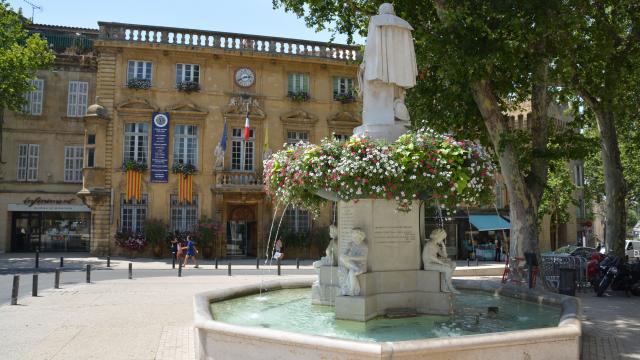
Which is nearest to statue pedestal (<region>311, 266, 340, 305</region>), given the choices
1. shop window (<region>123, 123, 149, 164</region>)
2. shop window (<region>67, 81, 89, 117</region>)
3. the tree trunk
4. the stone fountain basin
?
the stone fountain basin

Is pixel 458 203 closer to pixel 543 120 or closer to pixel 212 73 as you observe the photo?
pixel 543 120

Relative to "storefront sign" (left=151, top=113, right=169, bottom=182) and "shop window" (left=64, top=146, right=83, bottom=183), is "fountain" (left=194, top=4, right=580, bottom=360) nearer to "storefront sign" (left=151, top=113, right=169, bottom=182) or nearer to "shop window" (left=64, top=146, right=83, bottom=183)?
"storefront sign" (left=151, top=113, right=169, bottom=182)

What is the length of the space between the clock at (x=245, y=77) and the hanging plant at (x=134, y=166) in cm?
734

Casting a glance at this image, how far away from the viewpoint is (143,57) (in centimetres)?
3067

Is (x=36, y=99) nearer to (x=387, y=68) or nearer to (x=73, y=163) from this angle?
(x=73, y=163)

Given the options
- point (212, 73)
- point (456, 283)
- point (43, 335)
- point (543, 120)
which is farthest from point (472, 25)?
point (212, 73)

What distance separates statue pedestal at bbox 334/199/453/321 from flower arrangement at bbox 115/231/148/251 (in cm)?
2297

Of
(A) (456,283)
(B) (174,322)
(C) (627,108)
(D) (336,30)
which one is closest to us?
(B) (174,322)

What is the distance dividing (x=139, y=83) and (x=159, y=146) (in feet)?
12.2

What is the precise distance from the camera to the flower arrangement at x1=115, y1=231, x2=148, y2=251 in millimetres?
29047

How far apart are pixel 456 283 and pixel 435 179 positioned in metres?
4.46

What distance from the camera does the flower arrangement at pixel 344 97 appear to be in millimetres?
33500

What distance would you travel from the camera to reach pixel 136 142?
30.5 m

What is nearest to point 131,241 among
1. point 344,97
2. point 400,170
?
point 344,97
